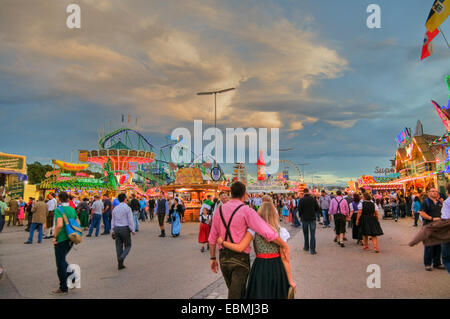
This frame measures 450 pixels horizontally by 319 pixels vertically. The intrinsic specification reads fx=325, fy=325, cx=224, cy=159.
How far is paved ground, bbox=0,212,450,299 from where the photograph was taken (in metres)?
5.53

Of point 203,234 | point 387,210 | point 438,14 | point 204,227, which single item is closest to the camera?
point 203,234

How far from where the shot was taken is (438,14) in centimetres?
1246

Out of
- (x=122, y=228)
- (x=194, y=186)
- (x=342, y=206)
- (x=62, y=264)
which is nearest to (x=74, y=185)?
(x=194, y=186)

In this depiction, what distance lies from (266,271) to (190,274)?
3.90 meters

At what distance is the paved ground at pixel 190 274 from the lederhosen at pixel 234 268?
1.85 meters

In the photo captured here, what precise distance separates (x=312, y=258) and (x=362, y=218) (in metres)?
2.31

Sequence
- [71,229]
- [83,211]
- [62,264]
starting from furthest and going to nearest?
[83,211]
[71,229]
[62,264]

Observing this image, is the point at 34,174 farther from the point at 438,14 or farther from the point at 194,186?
the point at 438,14

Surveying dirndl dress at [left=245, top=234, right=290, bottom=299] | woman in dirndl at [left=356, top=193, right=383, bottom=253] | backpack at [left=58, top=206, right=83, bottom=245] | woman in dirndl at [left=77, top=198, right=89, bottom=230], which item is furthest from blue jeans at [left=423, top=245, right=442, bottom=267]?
woman in dirndl at [left=77, top=198, right=89, bottom=230]

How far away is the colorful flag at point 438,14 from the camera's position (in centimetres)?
1207

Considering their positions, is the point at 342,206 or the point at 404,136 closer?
the point at 342,206

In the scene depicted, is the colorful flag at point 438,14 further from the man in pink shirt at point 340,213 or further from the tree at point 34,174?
the tree at point 34,174

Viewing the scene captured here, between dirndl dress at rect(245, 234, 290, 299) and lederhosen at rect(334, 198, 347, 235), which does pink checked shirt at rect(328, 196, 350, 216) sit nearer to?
lederhosen at rect(334, 198, 347, 235)
